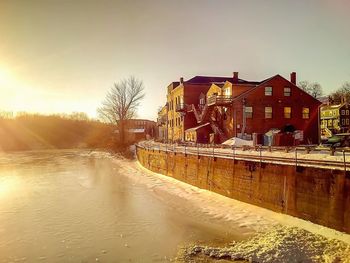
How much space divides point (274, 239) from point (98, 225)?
8629 mm

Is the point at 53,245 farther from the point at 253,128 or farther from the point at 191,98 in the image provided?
the point at 191,98

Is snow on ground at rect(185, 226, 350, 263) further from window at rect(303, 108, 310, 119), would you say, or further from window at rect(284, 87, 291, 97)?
window at rect(303, 108, 310, 119)

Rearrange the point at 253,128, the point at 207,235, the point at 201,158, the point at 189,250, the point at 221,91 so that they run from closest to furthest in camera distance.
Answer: the point at 189,250
the point at 207,235
the point at 201,158
the point at 253,128
the point at 221,91

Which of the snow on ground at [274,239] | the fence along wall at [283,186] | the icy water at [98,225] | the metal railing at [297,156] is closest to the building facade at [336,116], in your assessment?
the metal railing at [297,156]

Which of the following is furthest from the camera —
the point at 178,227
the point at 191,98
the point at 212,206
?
the point at 191,98

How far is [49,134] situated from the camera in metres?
118

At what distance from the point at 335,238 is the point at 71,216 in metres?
13.4

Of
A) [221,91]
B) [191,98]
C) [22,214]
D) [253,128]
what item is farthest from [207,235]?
[191,98]

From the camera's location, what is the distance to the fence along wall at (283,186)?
A: 13.4 m

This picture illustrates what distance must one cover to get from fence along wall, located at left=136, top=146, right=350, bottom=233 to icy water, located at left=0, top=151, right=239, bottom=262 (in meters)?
3.14

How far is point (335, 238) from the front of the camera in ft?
42.0

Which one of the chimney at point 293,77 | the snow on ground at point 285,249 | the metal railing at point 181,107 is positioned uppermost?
the chimney at point 293,77

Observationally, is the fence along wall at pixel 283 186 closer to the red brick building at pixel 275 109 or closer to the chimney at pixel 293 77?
the red brick building at pixel 275 109

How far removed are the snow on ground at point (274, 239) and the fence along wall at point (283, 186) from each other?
1.68ft
